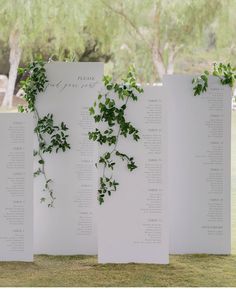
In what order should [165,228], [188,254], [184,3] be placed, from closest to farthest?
[165,228] → [188,254] → [184,3]

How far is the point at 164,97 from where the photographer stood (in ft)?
13.7

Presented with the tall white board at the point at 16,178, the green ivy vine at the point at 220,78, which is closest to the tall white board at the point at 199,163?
the green ivy vine at the point at 220,78

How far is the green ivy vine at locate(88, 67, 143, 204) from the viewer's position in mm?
4105

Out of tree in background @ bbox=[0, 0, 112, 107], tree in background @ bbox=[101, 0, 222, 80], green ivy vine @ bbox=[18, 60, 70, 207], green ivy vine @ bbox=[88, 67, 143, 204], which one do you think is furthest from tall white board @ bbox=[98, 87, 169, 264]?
tree in background @ bbox=[101, 0, 222, 80]

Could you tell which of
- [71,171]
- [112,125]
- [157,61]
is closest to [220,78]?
[112,125]

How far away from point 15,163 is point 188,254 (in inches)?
50.9

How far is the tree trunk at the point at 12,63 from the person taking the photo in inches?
300

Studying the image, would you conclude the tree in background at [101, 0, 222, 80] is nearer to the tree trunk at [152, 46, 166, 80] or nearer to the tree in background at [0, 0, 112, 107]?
the tree trunk at [152, 46, 166, 80]


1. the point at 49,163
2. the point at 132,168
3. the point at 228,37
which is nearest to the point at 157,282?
the point at 132,168

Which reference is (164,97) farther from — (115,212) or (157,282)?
(157,282)

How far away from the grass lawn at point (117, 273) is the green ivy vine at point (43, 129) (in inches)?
17.0

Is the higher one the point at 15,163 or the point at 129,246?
the point at 15,163

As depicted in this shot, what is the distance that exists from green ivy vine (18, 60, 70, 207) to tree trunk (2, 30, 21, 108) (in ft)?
10.7

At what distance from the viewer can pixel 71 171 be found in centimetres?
444
